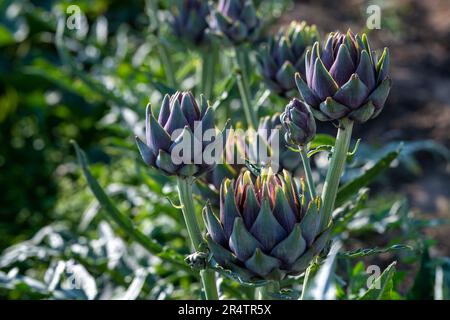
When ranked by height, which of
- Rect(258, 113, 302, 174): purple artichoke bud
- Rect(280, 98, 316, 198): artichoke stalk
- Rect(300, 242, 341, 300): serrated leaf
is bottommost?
Rect(300, 242, 341, 300): serrated leaf

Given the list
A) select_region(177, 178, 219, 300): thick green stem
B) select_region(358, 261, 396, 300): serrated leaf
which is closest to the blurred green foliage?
select_region(358, 261, 396, 300): serrated leaf

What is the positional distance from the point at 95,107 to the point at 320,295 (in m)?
1.36

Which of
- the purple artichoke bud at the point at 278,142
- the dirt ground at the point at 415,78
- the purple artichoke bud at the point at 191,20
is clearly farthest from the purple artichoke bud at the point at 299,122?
the dirt ground at the point at 415,78

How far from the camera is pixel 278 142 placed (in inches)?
34.0

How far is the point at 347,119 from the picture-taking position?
2.36ft

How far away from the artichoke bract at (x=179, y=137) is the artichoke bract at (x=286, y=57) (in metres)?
0.25

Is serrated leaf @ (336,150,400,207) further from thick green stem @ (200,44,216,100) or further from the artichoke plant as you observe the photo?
thick green stem @ (200,44,216,100)

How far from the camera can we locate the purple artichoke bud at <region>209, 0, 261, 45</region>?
40.9 inches

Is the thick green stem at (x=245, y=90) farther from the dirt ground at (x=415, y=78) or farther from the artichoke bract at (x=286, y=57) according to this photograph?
the dirt ground at (x=415, y=78)

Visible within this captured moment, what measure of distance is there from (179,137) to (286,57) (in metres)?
0.30

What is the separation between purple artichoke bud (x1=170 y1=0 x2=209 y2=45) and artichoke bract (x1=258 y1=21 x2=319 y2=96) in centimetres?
23

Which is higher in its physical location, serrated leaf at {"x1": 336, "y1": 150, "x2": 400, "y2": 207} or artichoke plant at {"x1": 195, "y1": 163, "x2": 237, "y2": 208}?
artichoke plant at {"x1": 195, "y1": 163, "x2": 237, "y2": 208}
